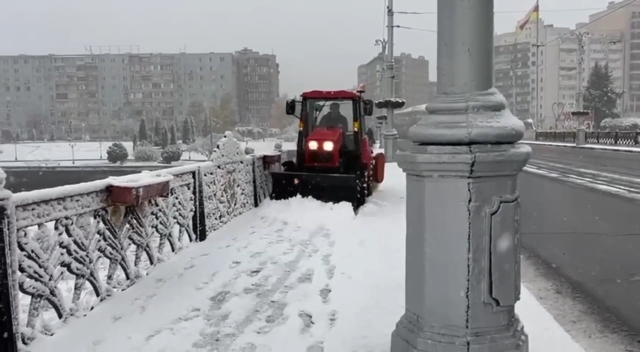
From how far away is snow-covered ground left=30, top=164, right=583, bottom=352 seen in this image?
3801mm

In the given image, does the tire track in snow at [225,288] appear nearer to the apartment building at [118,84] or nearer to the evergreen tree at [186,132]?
the evergreen tree at [186,132]

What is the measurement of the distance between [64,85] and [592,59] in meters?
118

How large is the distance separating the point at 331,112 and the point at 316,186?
298cm

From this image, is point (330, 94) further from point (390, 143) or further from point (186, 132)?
point (186, 132)

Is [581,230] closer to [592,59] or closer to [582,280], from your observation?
[582,280]

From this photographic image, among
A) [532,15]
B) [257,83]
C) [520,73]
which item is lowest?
[532,15]

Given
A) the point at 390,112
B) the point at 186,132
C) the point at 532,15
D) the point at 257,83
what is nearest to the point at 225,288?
the point at 390,112

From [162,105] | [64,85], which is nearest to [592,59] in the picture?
[162,105]

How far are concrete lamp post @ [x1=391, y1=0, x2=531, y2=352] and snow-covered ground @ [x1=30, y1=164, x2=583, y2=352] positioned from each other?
0.90 m

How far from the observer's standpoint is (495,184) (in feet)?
9.05

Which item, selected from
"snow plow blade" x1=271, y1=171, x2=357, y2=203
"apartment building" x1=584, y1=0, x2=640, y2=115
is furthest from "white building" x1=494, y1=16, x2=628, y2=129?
"snow plow blade" x1=271, y1=171, x2=357, y2=203

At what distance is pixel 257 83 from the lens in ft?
408

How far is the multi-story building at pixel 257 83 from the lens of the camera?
12044 cm

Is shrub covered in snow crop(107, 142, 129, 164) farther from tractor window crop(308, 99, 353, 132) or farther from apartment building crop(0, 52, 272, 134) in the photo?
apartment building crop(0, 52, 272, 134)
